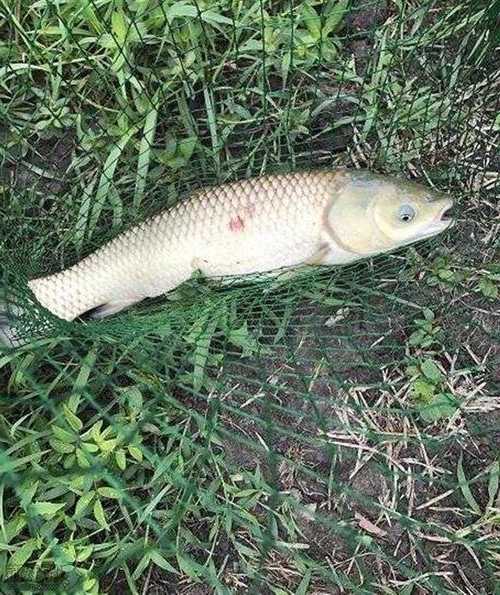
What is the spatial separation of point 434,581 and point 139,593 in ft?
2.77

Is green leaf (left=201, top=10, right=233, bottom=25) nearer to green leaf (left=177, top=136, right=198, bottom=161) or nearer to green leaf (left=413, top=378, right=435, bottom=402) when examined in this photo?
green leaf (left=177, top=136, right=198, bottom=161)

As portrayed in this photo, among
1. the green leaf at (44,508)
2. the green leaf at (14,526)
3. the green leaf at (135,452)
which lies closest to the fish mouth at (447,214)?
the green leaf at (135,452)

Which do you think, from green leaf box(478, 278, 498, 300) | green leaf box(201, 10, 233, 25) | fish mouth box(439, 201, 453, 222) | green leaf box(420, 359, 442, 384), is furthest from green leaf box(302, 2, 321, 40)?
green leaf box(420, 359, 442, 384)

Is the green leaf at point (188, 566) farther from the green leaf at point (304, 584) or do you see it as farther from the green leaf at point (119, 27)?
the green leaf at point (119, 27)

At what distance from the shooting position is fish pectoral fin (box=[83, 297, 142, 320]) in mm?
2420

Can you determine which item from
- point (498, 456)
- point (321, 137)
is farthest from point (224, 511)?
point (321, 137)

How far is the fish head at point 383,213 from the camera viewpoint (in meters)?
2.26

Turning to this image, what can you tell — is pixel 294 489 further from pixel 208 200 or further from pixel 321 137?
Result: pixel 321 137

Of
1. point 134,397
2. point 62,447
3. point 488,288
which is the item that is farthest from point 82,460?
point 488,288

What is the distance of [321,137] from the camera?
2648 millimetres

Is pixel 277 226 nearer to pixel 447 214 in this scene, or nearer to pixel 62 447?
pixel 447 214

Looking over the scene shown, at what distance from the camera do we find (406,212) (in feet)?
7.39

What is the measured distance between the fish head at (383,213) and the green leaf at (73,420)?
0.90 m

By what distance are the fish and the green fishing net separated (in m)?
0.14
